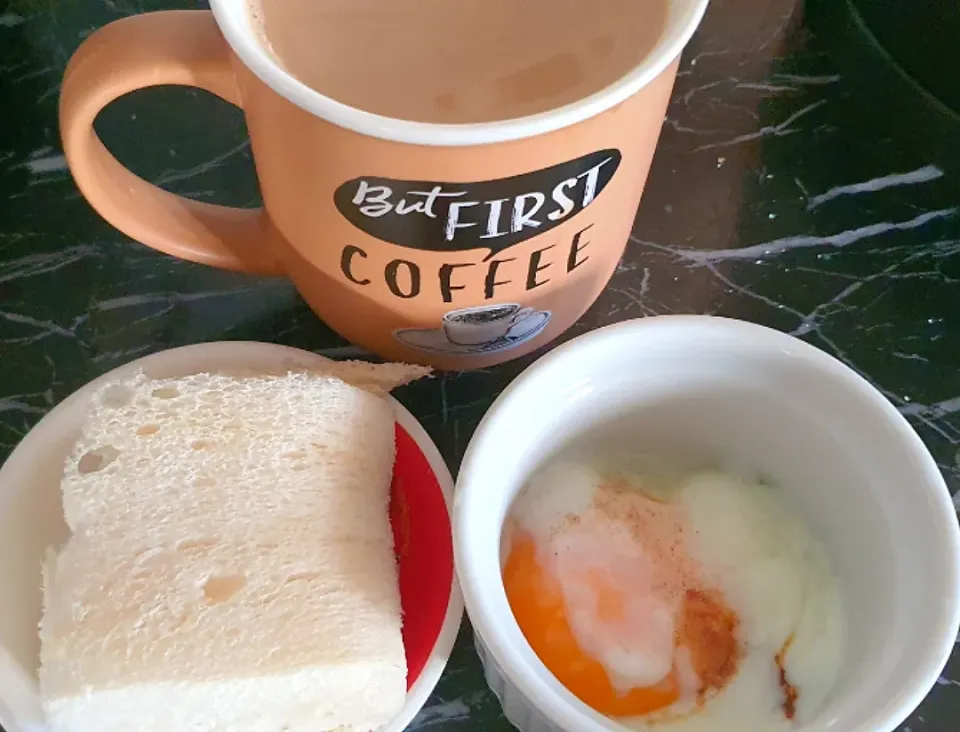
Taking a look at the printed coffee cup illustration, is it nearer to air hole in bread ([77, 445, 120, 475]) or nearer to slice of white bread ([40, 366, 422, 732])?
slice of white bread ([40, 366, 422, 732])

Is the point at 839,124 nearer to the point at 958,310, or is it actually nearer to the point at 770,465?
the point at 958,310

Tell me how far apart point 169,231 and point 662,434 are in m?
0.30

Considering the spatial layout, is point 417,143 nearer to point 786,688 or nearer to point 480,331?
point 480,331

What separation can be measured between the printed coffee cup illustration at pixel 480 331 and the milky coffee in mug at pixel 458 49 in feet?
0.33

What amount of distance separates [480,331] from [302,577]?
161mm

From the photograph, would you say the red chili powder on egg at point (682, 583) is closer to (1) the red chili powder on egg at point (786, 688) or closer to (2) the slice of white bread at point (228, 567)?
(1) the red chili powder on egg at point (786, 688)

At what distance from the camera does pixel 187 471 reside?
0.51 metres

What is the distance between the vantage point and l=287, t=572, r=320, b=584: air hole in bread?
1.54ft

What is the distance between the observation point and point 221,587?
18.4 inches

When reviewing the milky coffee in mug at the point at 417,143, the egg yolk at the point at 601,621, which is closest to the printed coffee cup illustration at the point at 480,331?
the milky coffee in mug at the point at 417,143

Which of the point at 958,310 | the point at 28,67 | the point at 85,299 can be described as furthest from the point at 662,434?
the point at 28,67

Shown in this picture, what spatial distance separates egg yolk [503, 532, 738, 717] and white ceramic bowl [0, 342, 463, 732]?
0.15 feet

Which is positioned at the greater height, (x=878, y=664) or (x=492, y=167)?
(x=492, y=167)

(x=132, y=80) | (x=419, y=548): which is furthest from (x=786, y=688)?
(x=132, y=80)
